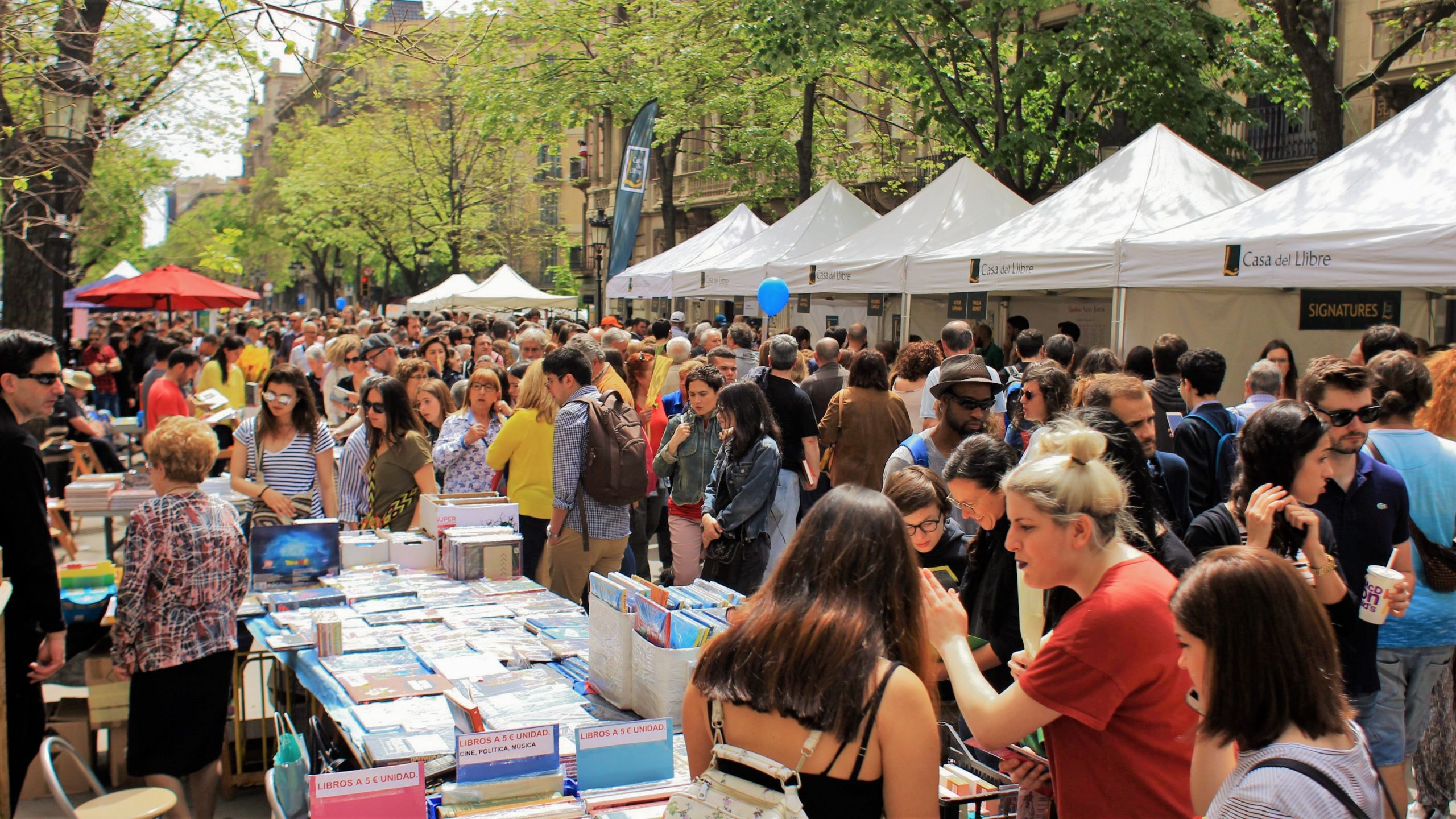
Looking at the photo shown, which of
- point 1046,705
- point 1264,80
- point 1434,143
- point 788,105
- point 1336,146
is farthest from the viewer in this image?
point 788,105

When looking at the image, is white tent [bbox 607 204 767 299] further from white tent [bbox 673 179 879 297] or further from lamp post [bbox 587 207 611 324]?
lamp post [bbox 587 207 611 324]

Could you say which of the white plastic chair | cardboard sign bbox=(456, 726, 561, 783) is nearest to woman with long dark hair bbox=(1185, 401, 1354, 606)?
cardboard sign bbox=(456, 726, 561, 783)

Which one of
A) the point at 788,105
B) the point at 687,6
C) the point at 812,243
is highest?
the point at 687,6

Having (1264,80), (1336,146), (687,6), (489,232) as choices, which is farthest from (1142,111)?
(489,232)

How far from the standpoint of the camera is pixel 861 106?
2748cm

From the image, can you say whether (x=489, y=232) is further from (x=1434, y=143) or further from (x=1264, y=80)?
(x=1434, y=143)

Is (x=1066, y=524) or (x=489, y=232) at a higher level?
(x=489, y=232)

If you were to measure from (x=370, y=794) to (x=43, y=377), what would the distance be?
259 centimetres

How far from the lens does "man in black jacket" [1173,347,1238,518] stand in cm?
580

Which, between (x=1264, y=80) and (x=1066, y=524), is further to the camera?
(x=1264, y=80)

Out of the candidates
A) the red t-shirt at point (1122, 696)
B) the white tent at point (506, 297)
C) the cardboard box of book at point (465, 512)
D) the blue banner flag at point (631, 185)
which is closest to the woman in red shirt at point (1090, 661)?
the red t-shirt at point (1122, 696)

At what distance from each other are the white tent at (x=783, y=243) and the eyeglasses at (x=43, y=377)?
10.9 meters

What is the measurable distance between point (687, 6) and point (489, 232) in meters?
20.2
